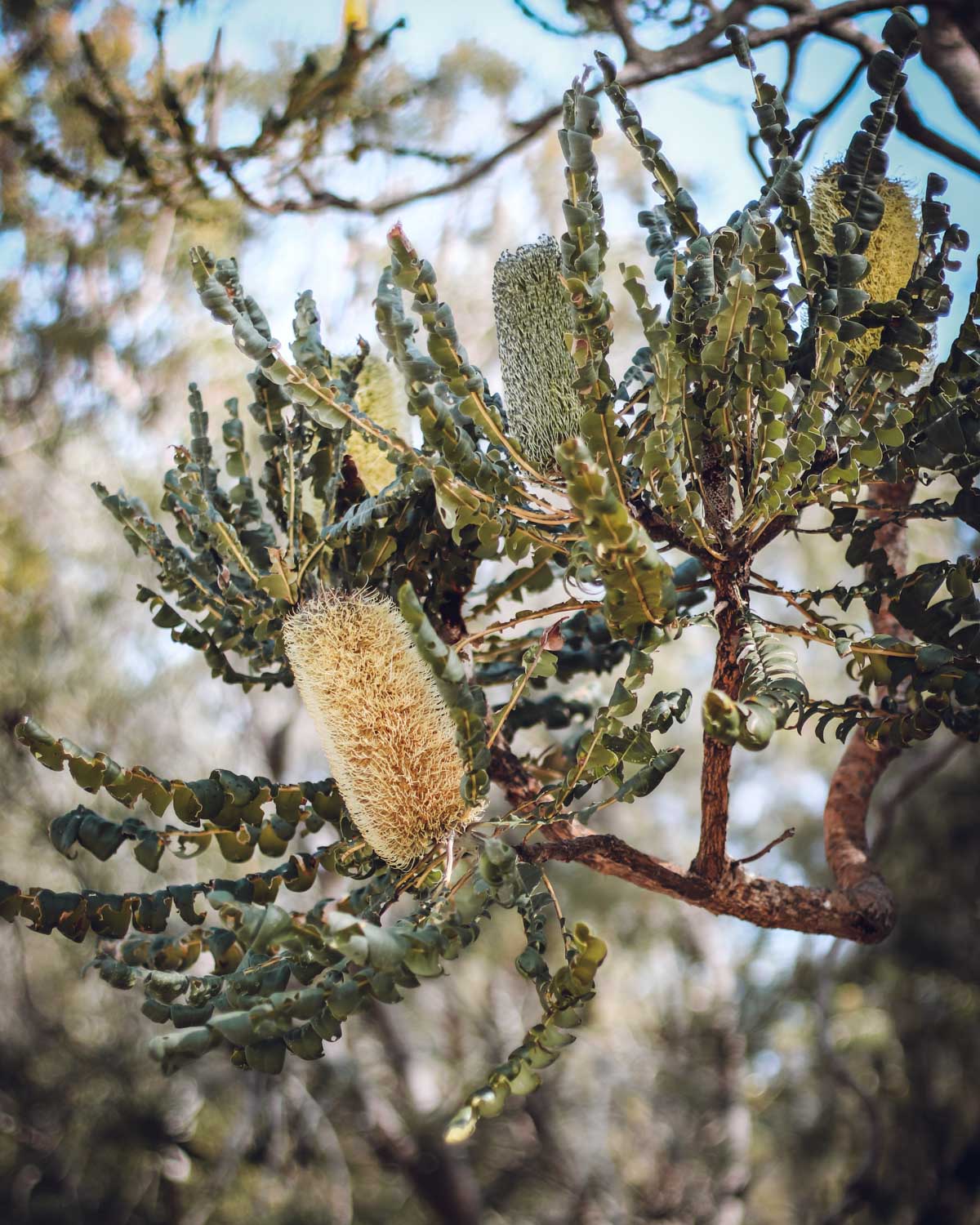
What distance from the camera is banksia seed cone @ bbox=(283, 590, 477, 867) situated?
33.2 inches

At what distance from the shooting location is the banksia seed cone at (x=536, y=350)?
0.87 m

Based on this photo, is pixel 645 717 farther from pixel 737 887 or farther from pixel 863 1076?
pixel 863 1076

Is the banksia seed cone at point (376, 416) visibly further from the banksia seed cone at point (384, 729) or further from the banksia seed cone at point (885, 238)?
the banksia seed cone at point (885, 238)

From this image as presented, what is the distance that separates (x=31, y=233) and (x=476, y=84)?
7.59 feet

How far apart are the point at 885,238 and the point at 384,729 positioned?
0.65 m

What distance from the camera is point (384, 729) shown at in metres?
0.85

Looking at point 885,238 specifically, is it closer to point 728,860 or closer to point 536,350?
point 536,350

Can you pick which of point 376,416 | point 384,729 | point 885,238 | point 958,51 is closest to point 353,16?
point 958,51

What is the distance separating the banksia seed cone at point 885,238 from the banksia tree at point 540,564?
0.4 inches

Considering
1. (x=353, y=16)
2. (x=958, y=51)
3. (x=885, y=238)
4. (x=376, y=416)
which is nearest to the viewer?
(x=885, y=238)

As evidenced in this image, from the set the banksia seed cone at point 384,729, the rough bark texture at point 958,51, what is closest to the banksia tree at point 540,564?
the banksia seed cone at point 384,729

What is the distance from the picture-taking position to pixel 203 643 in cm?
110

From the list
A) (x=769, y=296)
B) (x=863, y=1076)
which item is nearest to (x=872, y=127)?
(x=769, y=296)

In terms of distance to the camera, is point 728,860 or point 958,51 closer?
point 728,860
